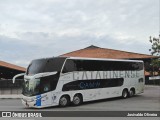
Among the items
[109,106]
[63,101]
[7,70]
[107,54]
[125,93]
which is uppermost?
[107,54]

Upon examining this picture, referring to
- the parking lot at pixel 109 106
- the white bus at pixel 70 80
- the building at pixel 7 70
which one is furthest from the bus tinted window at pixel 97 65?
the building at pixel 7 70

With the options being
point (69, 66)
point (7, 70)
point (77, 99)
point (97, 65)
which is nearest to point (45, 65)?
point (69, 66)

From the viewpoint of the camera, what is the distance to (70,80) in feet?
76.1

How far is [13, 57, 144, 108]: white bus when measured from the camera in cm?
2178

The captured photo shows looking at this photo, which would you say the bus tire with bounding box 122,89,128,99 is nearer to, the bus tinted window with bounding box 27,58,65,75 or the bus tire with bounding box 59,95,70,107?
the bus tire with bounding box 59,95,70,107

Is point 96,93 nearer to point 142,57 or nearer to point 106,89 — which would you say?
point 106,89

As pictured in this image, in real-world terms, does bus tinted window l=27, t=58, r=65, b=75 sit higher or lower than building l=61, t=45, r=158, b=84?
lower

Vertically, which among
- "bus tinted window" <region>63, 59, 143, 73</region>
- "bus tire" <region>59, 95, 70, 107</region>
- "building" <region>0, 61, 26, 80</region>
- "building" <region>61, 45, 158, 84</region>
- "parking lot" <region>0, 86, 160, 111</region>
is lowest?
"parking lot" <region>0, 86, 160, 111</region>

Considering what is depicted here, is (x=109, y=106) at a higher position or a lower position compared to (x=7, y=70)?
lower

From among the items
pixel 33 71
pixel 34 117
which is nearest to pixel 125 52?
pixel 33 71

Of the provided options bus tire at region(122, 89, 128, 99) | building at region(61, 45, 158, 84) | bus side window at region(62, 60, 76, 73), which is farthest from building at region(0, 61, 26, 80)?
bus side window at region(62, 60, 76, 73)

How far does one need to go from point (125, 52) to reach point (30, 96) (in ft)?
147

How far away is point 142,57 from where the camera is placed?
199 feet

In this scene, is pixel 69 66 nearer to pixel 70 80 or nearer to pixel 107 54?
pixel 70 80
